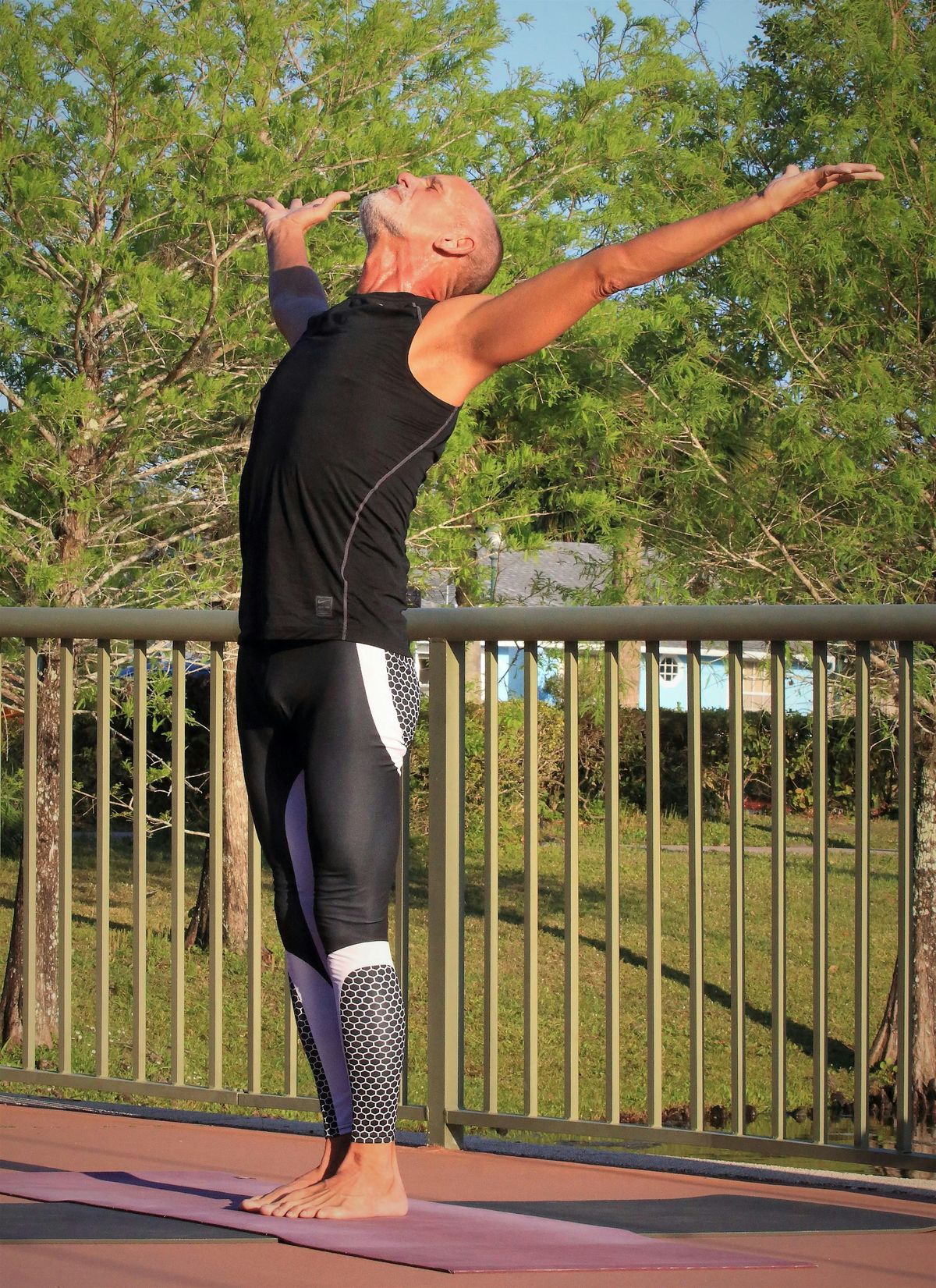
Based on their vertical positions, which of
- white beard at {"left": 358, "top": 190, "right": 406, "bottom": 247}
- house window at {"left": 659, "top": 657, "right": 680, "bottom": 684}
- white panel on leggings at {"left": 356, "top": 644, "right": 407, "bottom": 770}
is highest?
house window at {"left": 659, "top": 657, "right": 680, "bottom": 684}

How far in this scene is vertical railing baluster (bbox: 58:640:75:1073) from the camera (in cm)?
340

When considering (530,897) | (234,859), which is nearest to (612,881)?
(530,897)

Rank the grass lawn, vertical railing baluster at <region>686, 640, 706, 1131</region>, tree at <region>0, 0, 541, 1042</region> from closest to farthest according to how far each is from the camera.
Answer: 1. vertical railing baluster at <region>686, 640, 706, 1131</region>
2. tree at <region>0, 0, 541, 1042</region>
3. the grass lawn

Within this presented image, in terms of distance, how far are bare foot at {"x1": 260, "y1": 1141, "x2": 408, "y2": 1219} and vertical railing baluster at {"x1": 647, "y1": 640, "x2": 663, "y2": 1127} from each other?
733 mm

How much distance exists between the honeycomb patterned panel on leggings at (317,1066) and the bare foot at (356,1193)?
2.3 inches

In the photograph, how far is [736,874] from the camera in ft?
9.18

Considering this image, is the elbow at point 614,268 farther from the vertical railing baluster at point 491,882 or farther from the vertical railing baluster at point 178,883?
the vertical railing baluster at point 178,883

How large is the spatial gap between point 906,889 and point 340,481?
127 cm

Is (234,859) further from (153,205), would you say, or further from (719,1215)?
(719,1215)

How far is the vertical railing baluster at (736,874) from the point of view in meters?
2.81

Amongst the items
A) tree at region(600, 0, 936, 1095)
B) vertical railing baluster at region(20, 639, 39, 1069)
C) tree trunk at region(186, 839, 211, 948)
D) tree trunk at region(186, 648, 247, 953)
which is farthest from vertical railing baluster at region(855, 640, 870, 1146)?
tree trunk at region(186, 648, 247, 953)

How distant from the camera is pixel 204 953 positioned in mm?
14398

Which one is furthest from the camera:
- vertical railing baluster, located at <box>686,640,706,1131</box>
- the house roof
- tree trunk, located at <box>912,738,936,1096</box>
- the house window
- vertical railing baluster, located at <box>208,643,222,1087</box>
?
the house window

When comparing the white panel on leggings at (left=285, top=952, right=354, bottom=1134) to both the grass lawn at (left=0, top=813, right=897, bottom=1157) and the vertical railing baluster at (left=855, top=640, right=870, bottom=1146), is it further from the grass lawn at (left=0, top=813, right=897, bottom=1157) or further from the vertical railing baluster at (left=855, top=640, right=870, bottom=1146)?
the grass lawn at (left=0, top=813, right=897, bottom=1157)
